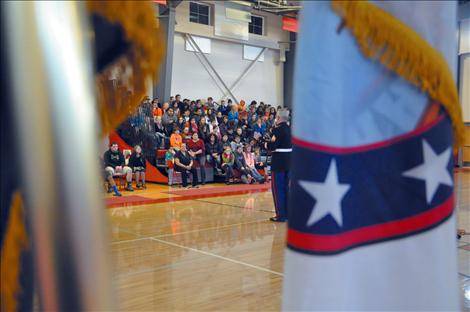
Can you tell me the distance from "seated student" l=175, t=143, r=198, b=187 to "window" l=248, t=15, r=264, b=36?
7337mm

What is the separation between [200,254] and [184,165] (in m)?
5.48

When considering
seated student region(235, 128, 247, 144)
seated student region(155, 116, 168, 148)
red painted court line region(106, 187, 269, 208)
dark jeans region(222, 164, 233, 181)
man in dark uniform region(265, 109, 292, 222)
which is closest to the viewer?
man in dark uniform region(265, 109, 292, 222)

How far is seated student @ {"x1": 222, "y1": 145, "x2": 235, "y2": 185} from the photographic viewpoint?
9867mm

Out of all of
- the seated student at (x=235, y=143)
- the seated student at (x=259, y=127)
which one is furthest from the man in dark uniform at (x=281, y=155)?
the seated student at (x=259, y=127)

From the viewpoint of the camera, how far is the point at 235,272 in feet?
11.3

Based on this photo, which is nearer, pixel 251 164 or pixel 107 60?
pixel 107 60

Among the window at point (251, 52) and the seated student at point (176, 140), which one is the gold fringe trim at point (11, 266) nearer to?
the seated student at point (176, 140)

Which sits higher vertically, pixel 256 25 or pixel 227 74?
pixel 256 25

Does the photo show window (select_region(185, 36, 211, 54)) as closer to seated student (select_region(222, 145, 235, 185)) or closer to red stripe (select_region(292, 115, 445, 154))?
seated student (select_region(222, 145, 235, 185))

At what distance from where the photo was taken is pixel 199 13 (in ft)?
45.5

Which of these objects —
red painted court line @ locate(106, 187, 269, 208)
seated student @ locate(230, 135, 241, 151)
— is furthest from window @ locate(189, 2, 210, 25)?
red painted court line @ locate(106, 187, 269, 208)

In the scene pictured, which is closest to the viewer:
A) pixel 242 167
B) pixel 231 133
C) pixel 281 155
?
pixel 281 155

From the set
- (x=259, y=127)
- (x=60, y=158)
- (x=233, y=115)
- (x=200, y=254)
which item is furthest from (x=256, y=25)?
(x=60, y=158)

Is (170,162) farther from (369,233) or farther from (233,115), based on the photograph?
(369,233)
